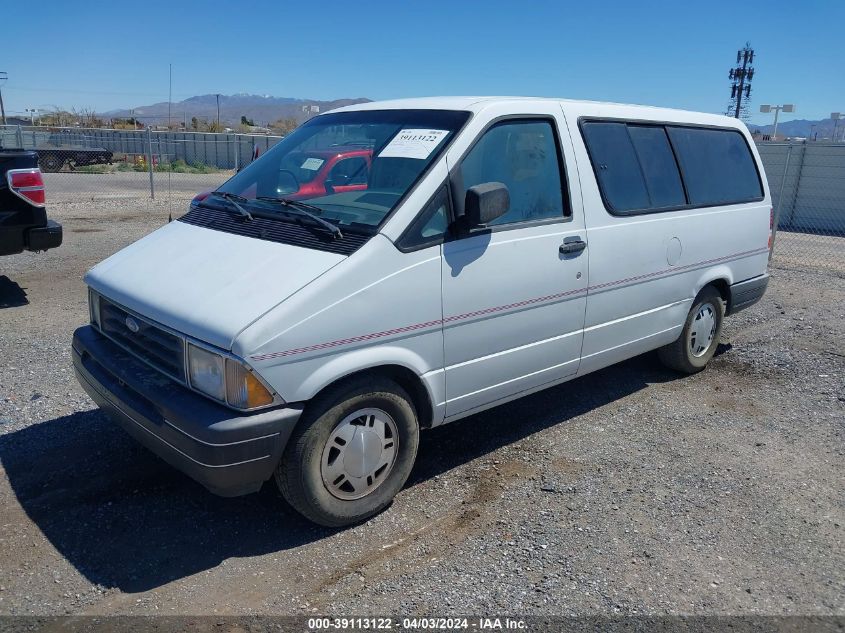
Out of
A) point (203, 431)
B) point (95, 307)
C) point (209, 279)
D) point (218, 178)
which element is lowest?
point (218, 178)

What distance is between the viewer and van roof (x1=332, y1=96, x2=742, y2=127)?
4152 millimetres

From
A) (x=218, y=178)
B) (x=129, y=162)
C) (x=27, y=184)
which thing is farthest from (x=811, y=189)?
(x=129, y=162)

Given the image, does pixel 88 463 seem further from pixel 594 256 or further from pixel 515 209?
pixel 594 256

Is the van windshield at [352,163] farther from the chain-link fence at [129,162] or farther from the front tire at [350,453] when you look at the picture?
the chain-link fence at [129,162]

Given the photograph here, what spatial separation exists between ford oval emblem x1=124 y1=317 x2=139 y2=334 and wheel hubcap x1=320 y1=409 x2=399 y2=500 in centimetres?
116

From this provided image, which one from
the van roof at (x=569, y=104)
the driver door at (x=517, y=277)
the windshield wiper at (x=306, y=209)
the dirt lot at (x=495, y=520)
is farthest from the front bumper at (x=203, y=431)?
the van roof at (x=569, y=104)

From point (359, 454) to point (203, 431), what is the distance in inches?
33.0

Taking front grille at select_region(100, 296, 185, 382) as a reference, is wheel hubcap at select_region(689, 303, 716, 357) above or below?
below

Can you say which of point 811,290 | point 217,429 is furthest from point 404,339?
point 811,290

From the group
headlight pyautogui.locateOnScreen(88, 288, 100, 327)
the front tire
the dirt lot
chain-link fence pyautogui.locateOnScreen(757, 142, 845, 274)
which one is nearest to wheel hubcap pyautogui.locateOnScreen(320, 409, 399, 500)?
the front tire

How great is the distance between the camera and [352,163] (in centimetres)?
416

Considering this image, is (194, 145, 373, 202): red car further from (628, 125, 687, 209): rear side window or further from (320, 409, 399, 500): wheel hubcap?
(628, 125, 687, 209): rear side window

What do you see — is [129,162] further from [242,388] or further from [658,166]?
[242,388]

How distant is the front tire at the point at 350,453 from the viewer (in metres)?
3.32
